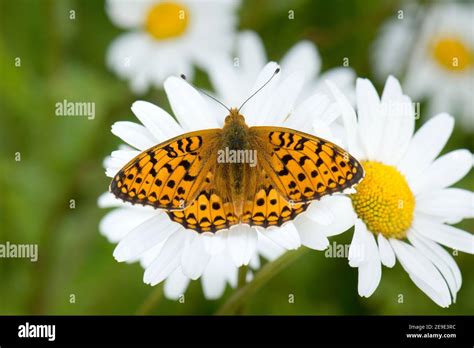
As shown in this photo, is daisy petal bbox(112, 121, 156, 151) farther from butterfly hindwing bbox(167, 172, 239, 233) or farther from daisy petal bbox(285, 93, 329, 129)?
daisy petal bbox(285, 93, 329, 129)

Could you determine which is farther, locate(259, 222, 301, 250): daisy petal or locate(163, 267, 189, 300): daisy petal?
locate(163, 267, 189, 300): daisy petal

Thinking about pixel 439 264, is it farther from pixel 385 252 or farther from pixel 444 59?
pixel 444 59

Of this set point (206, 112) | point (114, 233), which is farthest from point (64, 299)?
point (206, 112)

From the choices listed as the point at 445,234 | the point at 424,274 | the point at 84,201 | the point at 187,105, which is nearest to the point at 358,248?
the point at 424,274

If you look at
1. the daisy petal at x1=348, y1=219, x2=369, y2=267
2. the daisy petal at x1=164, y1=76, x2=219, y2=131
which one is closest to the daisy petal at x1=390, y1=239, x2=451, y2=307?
the daisy petal at x1=348, y1=219, x2=369, y2=267

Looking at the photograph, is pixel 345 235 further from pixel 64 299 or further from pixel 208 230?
pixel 208 230

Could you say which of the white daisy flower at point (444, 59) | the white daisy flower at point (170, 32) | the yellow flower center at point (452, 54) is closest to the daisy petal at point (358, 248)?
the white daisy flower at point (170, 32)
